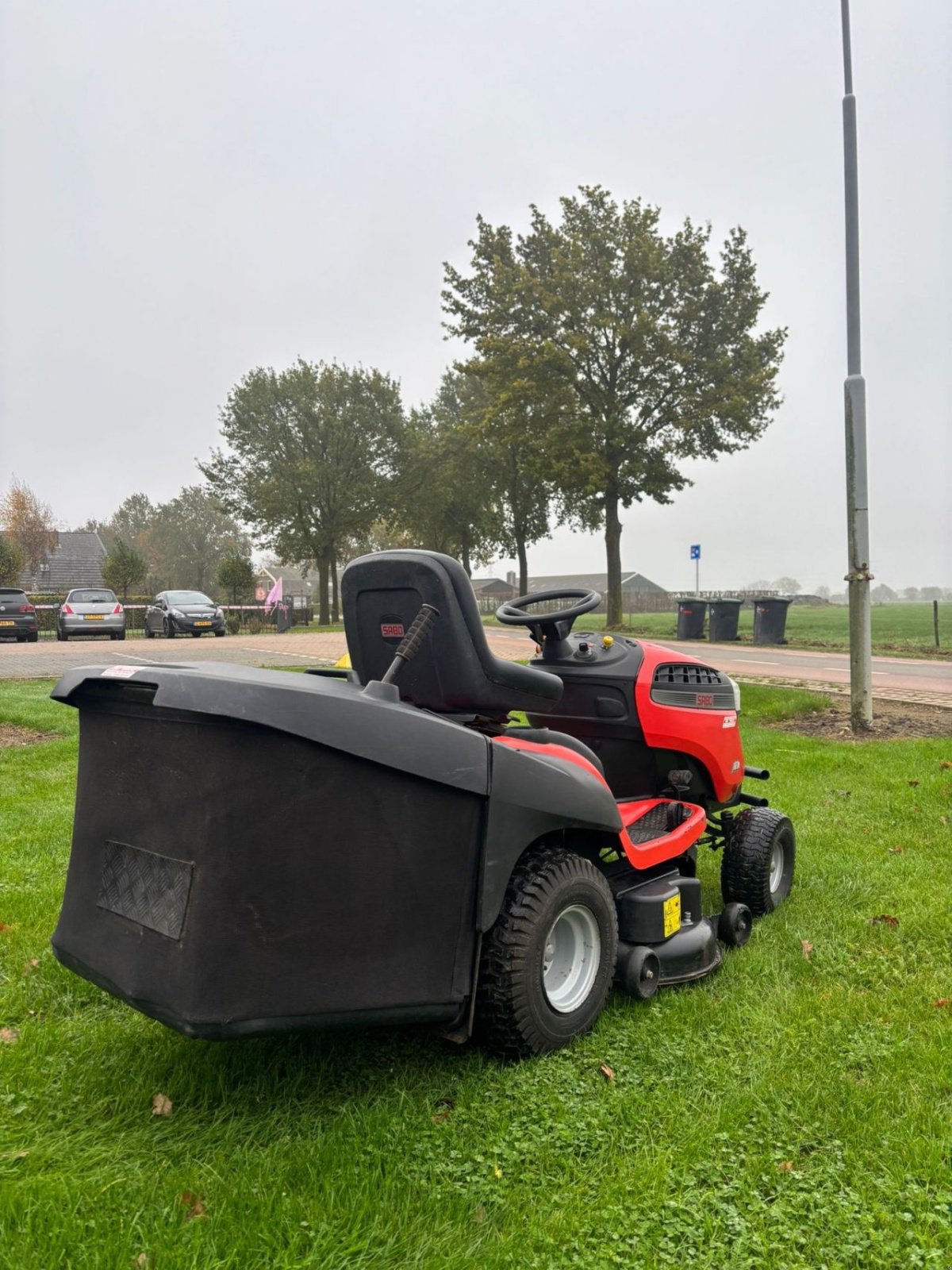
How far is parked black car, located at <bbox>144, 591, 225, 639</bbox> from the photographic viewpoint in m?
22.8

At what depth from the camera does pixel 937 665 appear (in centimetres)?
1527

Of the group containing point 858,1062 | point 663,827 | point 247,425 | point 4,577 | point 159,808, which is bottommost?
point 858,1062

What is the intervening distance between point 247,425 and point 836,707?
107 feet

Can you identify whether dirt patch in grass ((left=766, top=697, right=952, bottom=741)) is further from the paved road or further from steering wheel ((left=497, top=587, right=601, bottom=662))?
steering wheel ((left=497, top=587, right=601, bottom=662))

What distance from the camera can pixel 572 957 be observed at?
264cm

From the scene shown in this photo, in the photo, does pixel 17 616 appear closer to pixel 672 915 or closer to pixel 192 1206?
pixel 672 915

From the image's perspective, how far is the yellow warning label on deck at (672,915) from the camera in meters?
2.90

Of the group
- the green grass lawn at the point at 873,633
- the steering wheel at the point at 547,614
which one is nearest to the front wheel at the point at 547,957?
the steering wheel at the point at 547,614

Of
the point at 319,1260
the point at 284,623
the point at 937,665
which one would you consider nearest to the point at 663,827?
the point at 319,1260

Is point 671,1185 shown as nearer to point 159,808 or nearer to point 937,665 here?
point 159,808

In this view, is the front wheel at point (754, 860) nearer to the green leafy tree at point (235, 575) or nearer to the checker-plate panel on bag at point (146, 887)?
the checker-plate panel on bag at point (146, 887)

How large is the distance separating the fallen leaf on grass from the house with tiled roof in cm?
4352

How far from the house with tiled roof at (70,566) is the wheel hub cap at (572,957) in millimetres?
43088

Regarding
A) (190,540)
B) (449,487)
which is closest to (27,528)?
(449,487)
